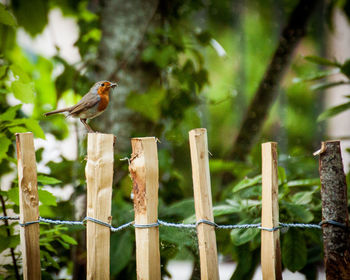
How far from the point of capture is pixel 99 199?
1.04 meters

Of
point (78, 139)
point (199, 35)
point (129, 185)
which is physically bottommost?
point (129, 185)

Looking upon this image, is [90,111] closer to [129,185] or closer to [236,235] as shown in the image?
[236,235]

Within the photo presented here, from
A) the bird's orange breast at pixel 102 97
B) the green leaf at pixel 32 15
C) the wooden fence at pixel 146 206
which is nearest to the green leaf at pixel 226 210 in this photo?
the wooden fence at pixel 146 206

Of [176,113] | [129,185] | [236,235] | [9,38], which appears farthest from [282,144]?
[9,38]

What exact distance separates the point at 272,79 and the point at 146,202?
1.40m

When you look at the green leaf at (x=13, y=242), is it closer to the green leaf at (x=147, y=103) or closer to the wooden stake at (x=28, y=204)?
the wooden stake at (x=28, y=204)

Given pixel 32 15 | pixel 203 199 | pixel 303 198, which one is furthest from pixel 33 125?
pixel 32 15

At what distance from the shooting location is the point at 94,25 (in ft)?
7.06

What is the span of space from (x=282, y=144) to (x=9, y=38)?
6.55 feet

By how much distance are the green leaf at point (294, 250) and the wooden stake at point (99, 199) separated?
65cm

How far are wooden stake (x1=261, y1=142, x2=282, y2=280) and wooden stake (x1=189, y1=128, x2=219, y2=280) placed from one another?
0.42 ft

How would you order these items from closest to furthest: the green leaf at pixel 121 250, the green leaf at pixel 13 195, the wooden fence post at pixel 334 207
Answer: the wooden fence post at pixel 334 207 < the green leaf at pixel 13 195 < the green leaf at pixel 121 250

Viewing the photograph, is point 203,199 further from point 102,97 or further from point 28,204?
point 28,204

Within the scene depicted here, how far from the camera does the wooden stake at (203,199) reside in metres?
0.99
